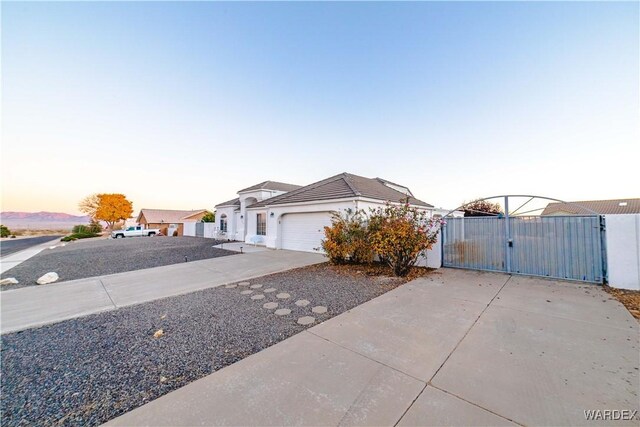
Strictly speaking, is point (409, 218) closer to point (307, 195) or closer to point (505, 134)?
point (307, 195)

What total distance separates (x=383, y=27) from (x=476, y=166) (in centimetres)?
1027

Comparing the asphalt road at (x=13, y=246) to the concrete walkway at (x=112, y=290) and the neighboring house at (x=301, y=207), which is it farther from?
the neighboring house at (x=301, y=207)

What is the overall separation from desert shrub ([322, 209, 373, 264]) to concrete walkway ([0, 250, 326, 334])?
4.09ft

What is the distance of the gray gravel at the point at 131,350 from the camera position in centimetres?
234

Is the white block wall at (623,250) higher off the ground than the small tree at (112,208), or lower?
lower

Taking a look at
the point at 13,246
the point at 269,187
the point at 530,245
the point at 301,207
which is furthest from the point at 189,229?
the point at 530,245

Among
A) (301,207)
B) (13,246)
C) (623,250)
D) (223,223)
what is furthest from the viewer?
(223,223)

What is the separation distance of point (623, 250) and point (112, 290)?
1401 cm

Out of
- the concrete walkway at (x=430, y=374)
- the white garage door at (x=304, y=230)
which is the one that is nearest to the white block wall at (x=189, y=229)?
the white garage door at (x=304, y=230)

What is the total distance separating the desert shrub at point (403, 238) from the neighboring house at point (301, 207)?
5.75ft

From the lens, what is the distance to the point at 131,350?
11.0 feet

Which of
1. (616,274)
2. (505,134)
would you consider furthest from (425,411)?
(505,134)

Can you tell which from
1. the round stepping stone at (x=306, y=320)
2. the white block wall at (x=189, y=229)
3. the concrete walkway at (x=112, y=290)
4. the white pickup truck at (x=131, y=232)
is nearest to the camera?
the round stepping stone at (x=306, y=320)

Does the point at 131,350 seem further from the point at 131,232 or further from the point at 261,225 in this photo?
the point at 131,232
